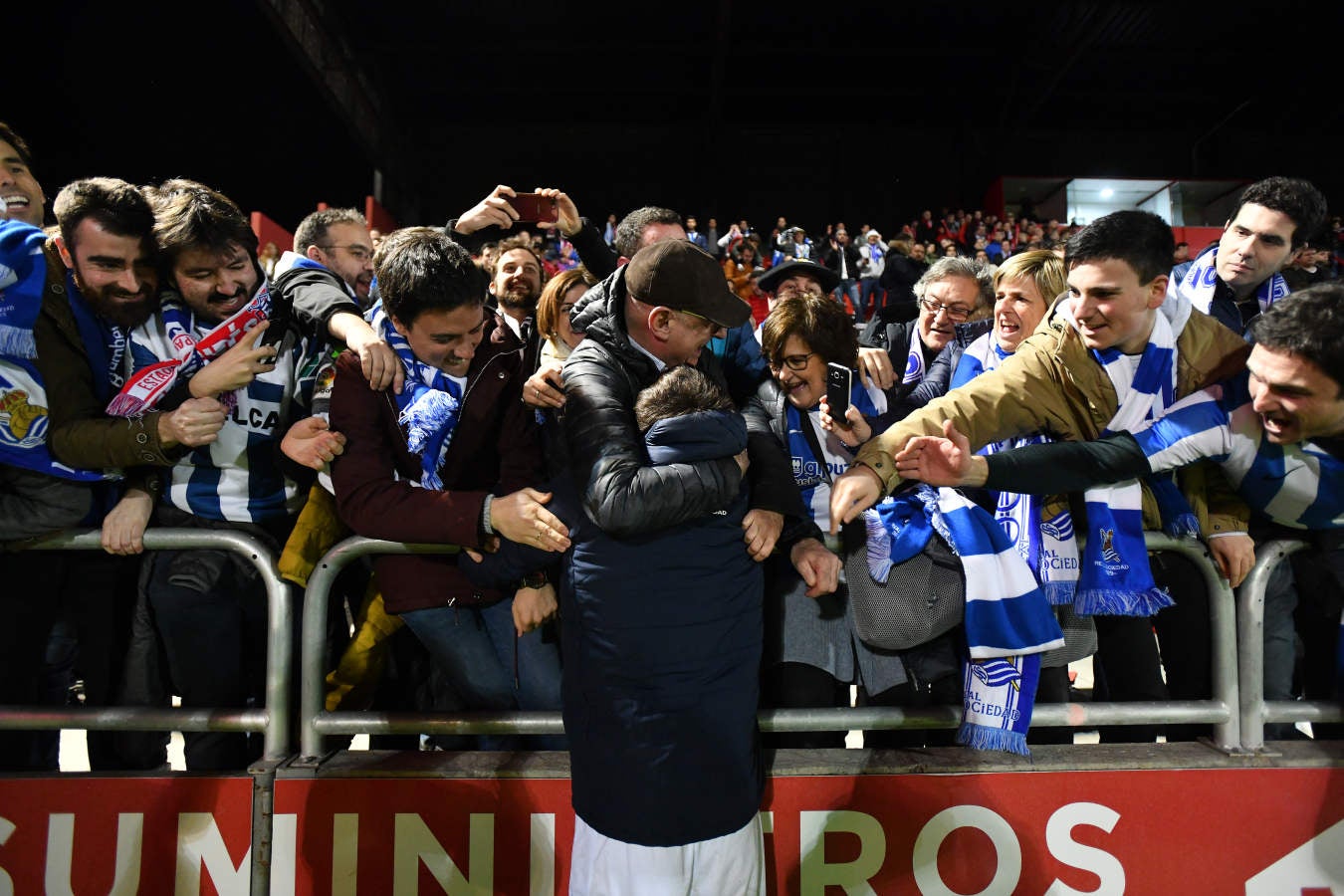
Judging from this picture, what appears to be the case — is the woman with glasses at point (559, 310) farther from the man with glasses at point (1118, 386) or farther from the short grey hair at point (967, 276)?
the short grey hair at point (967, 276)

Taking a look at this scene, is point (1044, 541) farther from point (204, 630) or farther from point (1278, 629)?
point (204, 630)

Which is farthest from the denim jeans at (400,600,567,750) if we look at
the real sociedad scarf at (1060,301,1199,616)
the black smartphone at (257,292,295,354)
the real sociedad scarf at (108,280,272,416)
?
the real sociedad scarf at (1060,301,1199,616)

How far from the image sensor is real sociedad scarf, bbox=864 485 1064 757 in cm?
201

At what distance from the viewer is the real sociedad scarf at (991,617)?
201cm

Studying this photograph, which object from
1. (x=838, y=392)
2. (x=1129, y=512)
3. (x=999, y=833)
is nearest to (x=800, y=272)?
(x=838, y=392)

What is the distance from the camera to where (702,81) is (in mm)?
19812

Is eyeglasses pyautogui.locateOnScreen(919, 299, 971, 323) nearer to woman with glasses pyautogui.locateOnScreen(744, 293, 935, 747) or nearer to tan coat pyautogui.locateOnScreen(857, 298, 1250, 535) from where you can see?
woman with glasses pyautogui.locateOnScreen(744, 293, 935, 747)

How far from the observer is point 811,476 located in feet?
7.97

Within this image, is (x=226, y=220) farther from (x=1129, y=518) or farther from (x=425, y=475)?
(x=1129, y=518)

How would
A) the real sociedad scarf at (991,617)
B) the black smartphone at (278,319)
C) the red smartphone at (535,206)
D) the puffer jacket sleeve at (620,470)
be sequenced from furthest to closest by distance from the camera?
the red smartphone at (535,206) < the black smartphone at (278,319) < the real sociedad scarf at (991,617) < the puffer jacket sleeve at (620,470)

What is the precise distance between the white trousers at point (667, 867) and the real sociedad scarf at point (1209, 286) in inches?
96.6

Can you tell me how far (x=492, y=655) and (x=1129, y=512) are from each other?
1713mm

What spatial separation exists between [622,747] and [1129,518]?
142cm

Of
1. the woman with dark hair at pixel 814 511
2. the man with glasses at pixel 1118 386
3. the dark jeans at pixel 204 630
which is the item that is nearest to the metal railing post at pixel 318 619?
the dark jeans at pixel 204 630
